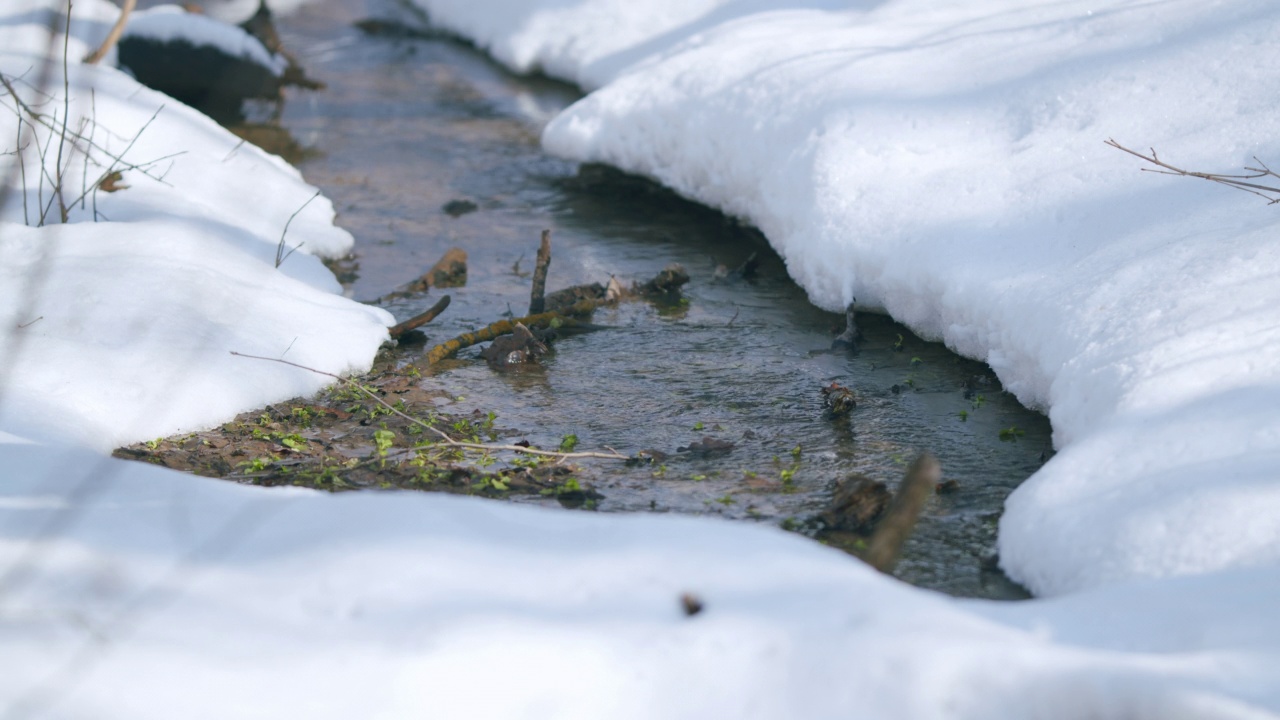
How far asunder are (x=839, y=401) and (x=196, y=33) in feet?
26.3

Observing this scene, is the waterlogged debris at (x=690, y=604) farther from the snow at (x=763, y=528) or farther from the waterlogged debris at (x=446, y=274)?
the waterlogged debris at (x=446, y=274)

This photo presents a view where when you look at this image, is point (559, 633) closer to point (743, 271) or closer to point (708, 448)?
point (708, 448)

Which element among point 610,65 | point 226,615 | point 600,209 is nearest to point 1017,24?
point 600,209

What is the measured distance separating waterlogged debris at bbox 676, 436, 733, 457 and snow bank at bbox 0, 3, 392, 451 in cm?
168

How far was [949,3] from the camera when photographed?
7.33 m

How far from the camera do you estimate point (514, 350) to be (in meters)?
5.04

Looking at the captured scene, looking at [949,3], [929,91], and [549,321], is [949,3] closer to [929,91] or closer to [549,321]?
[929,91]

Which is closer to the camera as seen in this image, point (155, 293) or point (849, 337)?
point (155, 293)

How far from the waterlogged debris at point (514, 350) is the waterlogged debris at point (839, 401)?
1420 mm

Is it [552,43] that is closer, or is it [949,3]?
[949,3]

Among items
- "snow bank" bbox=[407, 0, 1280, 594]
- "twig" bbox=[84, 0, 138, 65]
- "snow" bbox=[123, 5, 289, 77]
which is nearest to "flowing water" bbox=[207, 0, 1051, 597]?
"snow bank" bbox=[407, 0, 1280, 594]

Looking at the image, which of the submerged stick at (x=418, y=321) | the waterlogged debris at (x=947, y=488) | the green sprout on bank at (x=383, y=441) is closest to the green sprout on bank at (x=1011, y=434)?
the waterlogged debris at (x=947, y=488)

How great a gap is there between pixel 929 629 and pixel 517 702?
31.1 inches

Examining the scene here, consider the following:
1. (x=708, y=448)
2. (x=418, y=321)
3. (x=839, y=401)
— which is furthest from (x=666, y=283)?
(x=708, y=448)
